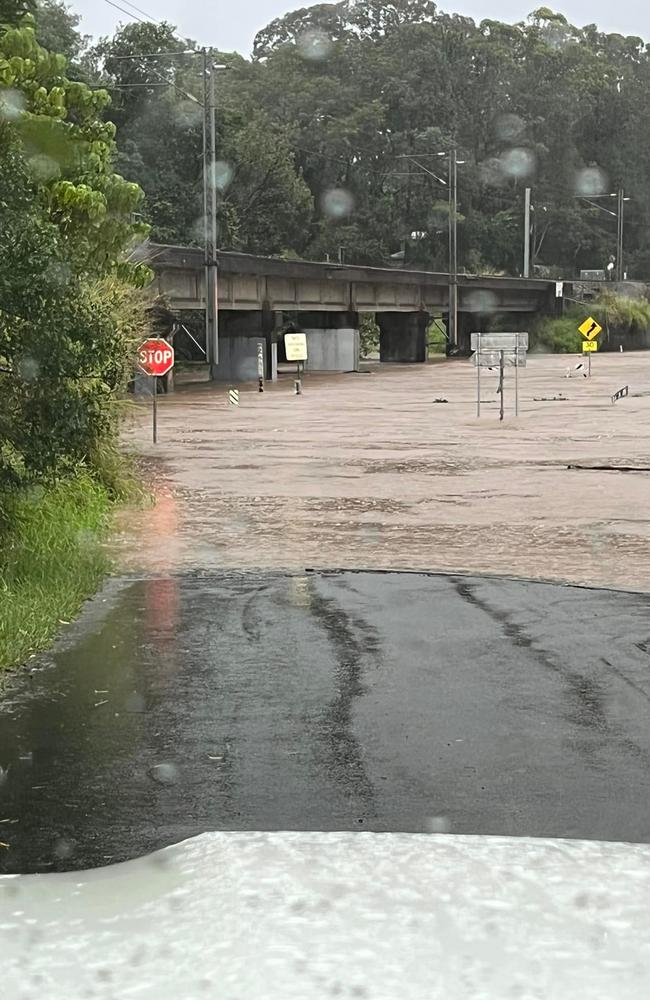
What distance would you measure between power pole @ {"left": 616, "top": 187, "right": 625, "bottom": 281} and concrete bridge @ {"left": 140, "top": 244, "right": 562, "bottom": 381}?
2113 centimetres

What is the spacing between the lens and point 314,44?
5679 inches

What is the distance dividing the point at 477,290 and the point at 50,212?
7995 cm

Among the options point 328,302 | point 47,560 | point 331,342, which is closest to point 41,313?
point 47,560

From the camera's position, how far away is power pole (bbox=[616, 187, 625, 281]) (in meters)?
119

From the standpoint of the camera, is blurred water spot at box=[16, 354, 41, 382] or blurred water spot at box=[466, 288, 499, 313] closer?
blurred water spot at box=[16, 354, 41, 382]

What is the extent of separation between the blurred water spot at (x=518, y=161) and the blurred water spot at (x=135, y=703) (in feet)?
429

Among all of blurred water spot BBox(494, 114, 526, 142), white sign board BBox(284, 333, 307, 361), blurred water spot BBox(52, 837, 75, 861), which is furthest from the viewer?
blurred water spot BBox(494, 114, 526, 142)

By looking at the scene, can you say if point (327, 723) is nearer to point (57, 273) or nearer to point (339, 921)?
point (339, 921)

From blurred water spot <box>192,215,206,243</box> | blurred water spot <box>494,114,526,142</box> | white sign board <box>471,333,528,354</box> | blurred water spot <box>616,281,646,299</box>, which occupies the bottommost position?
white sign board <box>471,333,528,354</box>

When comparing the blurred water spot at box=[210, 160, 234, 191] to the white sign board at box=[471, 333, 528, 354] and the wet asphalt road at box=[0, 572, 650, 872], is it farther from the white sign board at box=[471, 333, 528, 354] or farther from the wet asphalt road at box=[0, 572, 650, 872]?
the wet asphalt road at box=[0, 572, 650, 872]

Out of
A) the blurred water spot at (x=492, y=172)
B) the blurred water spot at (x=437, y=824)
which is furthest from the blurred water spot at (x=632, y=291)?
the blurred water spot at (x=437, y=824)

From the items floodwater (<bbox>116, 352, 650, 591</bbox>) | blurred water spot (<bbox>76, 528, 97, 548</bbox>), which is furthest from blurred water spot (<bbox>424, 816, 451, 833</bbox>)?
blurred water spot (<bbox>76, 528, 97, 548</bbox>)

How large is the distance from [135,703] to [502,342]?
32.2 meters

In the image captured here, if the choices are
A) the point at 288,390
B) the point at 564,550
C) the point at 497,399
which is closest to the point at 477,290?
the point at 288,390
